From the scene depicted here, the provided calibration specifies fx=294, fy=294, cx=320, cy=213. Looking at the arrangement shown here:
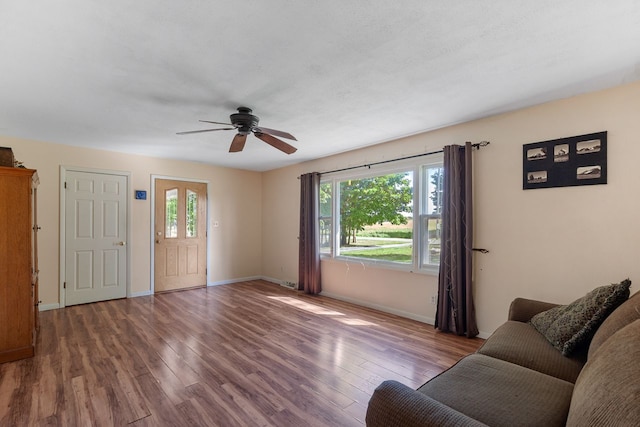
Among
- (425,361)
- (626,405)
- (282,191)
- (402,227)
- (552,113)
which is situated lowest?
(425,361)

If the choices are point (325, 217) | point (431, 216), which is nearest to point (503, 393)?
point (431, 216)

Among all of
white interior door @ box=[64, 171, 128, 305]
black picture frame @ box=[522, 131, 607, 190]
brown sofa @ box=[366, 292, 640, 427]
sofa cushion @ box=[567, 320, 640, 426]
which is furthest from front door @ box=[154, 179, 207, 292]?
sofa cushion @ box=[567, 320, 640, 426]

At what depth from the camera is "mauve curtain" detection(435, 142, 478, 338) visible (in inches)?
128

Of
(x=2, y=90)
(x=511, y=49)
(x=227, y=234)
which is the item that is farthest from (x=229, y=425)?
(x=227, y=234)

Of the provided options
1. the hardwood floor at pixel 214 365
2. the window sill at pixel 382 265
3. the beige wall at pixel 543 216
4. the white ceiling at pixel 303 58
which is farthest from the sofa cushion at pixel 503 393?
the window sill at pixel 382 265

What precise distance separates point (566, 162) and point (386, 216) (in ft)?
7.01

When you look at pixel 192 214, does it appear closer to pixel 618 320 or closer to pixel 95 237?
pixel 95 237

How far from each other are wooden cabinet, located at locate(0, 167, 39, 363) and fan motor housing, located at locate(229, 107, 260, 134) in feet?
6.59

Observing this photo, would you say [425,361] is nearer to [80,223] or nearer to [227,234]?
[227,234]

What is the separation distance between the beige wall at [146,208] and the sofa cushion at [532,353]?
5.12 m

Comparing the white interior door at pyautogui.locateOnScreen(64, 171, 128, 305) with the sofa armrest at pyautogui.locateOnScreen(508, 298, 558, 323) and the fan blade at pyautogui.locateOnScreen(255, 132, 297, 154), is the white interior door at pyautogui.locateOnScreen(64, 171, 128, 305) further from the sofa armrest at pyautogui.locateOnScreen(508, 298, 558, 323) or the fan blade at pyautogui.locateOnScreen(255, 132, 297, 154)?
the sofa armrest at pyautogui.locateOnScreen(508, 298, 558, 323)

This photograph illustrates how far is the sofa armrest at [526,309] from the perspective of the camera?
7.79ft

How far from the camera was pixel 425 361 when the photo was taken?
2691 millimetres

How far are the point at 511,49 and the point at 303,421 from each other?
9.09ft
